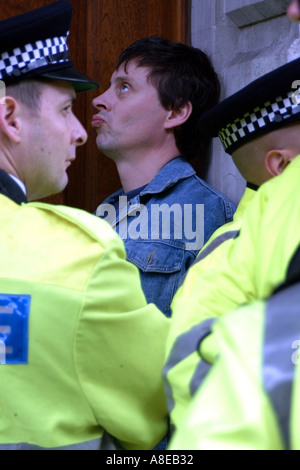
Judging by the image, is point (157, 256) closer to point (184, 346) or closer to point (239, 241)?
point (239, 241)

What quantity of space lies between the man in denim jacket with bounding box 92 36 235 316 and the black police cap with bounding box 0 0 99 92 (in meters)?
0.89

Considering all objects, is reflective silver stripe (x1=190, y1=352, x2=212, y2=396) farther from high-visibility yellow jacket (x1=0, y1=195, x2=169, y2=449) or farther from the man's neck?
the man's neck

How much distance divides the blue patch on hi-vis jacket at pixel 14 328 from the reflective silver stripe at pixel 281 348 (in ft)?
2.44

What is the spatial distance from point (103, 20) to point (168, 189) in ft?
2.62

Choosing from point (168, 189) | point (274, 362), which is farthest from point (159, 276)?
point (274, 362)

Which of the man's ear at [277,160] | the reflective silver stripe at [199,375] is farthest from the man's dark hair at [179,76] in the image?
the reflective silver stripe at [199,375]

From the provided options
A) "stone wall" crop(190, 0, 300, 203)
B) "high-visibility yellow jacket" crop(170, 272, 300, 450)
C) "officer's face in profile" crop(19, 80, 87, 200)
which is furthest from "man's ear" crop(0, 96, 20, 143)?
"stone wall" crop(190, 0, 300, 203)

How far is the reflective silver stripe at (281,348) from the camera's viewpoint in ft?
2.86

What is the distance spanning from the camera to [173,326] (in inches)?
60.7

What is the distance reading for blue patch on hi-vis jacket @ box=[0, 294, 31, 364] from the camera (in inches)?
62.6

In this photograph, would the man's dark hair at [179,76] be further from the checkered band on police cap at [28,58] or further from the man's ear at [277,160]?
the checkered band on police cap at [28,58]

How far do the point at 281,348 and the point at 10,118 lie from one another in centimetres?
113
